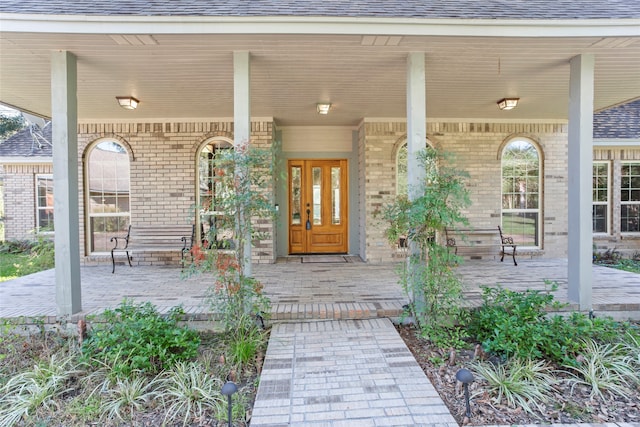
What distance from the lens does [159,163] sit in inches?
261

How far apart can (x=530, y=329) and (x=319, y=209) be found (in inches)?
199

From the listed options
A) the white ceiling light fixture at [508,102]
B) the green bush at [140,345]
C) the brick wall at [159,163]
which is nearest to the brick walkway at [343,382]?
the green bush at [140,345]

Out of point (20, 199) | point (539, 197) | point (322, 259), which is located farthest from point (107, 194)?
point (539, 197)

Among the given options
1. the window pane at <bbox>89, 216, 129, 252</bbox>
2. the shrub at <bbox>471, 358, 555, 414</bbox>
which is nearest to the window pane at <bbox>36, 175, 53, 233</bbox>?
the window pane at <bbox>89, 216, 129, 252</bbox>

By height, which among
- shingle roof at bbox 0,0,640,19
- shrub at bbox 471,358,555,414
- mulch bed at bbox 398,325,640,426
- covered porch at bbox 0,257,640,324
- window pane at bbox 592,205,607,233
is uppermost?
shingle roof at bbox 0,0,640,19

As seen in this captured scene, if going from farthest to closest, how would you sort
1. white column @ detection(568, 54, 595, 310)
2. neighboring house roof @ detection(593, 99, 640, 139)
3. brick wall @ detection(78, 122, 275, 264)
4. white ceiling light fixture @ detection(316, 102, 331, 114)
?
neighboring house roof @ detection(593, 99, 640, 139), brick wall @ detection(78, 122, 275, 264), white ceiling light fixture @ detection(316, 102, 331, 114), white column @ detection(568, 54, 595, 310)

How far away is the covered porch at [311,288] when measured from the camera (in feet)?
12.0

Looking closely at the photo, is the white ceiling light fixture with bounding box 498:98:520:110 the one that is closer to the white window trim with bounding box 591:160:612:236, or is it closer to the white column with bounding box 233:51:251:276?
the white column with bounding box 233:51:251:276

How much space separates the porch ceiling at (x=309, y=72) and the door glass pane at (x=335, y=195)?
149cm

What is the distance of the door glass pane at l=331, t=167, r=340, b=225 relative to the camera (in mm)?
7500

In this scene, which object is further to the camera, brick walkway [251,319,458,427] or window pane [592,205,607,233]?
window pane [592,205,607,233]

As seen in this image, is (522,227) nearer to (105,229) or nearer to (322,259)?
(322,259)

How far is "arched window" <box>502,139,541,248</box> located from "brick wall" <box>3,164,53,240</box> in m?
11.9

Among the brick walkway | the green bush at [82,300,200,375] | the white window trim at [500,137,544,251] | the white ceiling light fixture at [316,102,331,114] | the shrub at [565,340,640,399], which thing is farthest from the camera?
the white window trim at [500,137,544,251]
